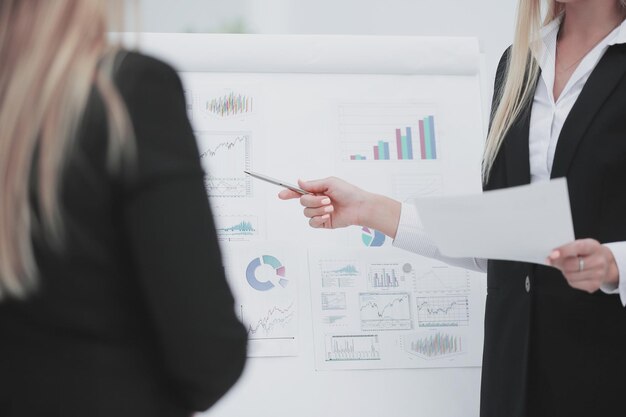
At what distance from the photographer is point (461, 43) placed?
1801 mm

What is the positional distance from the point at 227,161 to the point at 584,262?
0.87 metres

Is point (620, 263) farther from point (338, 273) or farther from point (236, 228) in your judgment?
point (236, 228)

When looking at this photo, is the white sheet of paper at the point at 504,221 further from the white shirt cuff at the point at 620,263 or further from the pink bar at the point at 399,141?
the pink bar at the point at 399,141

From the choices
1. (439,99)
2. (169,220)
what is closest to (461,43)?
(439,99)

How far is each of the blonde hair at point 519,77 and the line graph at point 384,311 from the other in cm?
41

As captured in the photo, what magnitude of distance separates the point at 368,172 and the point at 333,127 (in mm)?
132

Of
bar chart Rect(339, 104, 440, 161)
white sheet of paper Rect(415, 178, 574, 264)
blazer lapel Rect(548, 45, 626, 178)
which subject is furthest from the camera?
bar chart Rect(339, 104, 440, 161)

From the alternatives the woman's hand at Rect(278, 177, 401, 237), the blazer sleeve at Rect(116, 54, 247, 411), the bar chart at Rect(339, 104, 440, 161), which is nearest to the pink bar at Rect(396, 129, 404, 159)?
the bar chart at Rect(339, 104, 440, 161)

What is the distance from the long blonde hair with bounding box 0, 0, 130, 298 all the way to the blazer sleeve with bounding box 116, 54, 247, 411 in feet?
0.09

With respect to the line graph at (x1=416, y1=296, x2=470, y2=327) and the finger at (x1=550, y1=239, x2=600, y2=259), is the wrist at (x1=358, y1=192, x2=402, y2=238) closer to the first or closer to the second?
the line graph at (x1=416, y1=296, x2=470, y2=327)

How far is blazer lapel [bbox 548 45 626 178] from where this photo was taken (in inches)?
47.6

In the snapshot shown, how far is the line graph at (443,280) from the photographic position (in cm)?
171

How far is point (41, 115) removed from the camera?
0.65 m

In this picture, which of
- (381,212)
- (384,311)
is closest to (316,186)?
(381,212)
